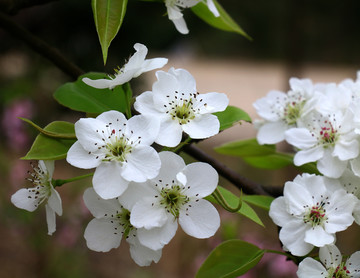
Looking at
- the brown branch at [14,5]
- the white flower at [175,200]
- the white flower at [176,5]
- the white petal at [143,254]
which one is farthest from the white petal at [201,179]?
the brown branch at [14,5]

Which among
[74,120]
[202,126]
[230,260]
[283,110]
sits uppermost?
[202,126]

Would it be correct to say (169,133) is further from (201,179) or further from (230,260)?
(230,260)

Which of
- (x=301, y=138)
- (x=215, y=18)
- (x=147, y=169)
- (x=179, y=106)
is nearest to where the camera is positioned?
(x=147, y=169)

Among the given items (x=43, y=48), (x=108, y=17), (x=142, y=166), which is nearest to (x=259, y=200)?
(x=142, y=166)

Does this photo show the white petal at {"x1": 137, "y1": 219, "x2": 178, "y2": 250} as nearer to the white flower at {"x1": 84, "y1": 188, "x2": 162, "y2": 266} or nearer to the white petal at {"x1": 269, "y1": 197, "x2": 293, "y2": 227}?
the white flower at {"x1": 84, "y1": 188, "x2": 162, "y2": 266}

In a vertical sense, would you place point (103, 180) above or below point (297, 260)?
above

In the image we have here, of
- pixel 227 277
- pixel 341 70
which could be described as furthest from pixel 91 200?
pixel 341 70

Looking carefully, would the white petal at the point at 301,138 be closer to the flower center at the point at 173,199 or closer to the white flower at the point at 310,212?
the white flower at the point at 310,212

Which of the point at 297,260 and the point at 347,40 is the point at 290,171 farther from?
the point at 347,40
